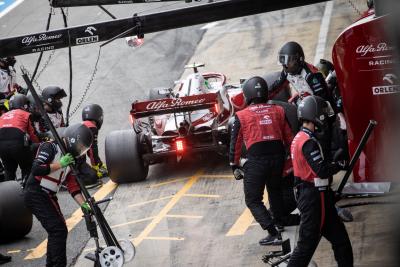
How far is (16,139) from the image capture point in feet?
39.8

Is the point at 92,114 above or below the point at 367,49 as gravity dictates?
below

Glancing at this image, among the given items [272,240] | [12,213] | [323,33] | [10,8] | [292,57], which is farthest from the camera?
[10,8]

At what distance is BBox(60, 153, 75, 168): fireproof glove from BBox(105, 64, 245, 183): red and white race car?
387 centimetres

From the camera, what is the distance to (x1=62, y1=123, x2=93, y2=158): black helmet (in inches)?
340

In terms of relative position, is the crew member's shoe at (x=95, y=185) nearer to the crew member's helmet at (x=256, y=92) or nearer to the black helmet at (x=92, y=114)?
the black helmet at (x=92, y=114)

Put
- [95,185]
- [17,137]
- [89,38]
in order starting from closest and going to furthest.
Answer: [89,38], [17,137], [95,185]

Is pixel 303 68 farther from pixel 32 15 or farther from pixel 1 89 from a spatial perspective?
pixel 32 15

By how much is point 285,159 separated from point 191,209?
2.81m

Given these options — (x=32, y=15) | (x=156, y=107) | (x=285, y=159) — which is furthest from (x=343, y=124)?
(x=32, y=15)

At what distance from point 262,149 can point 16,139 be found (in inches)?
195

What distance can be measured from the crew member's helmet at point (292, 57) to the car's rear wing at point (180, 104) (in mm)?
2263

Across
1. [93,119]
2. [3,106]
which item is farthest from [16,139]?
[3,106]

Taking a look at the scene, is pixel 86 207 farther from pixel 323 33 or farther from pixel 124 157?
pixel 323 33

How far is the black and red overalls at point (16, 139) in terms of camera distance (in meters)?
12.1
